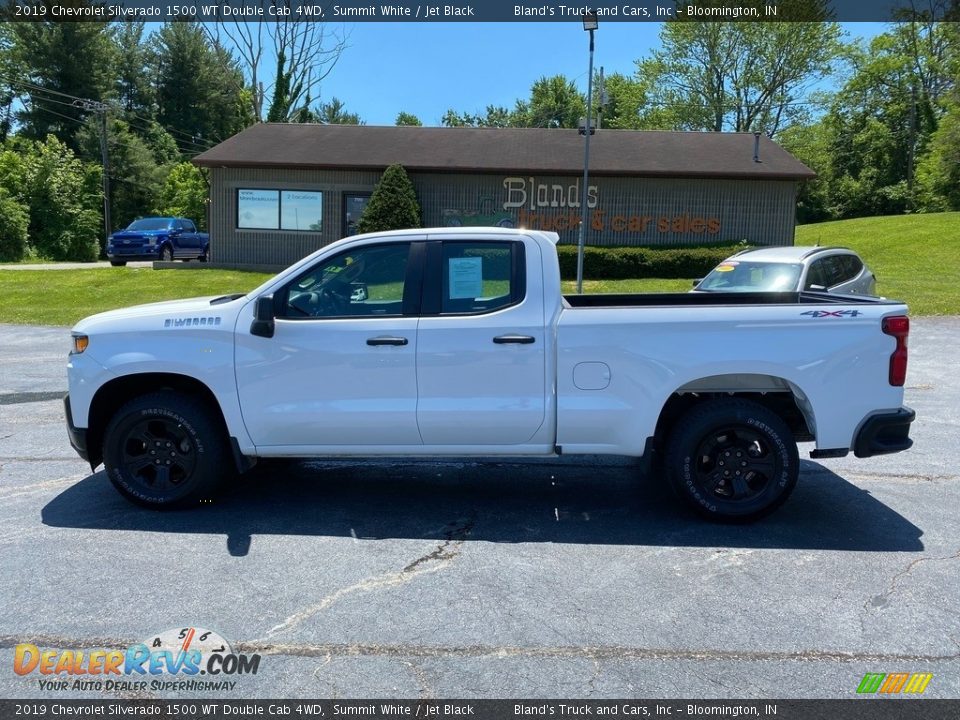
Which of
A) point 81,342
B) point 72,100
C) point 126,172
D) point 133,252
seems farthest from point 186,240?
point 72,100

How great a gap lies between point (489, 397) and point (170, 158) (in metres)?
59.2

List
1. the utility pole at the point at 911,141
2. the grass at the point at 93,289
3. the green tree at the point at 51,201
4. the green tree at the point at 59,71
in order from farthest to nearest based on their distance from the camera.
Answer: the utility pole at the point at 911,141, the green tree at the point at 59,71, the green tree at the point at 51,201, the grass at the point at 93,289

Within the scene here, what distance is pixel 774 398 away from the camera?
5930 millimetres

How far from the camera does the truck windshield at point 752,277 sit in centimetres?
1260

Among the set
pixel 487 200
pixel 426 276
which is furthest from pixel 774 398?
pixel 487 200

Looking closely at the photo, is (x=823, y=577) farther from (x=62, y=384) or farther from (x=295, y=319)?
(x=62, y=384)

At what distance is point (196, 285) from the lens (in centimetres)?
2386

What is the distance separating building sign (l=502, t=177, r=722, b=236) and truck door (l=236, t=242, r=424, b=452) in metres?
22.8

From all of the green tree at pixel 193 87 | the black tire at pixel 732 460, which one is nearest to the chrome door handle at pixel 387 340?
the black tire at pixel 732 460

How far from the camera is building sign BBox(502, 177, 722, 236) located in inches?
1104

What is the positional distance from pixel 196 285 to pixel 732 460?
2083 centimetres

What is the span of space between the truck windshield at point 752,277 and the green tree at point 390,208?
13151 millimetres

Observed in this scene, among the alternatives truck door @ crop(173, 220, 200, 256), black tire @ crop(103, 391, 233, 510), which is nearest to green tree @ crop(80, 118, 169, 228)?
truck door @ crop(173, 220, 200, 256)

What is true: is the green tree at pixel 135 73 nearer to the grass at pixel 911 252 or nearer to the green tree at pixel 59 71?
the green tree at pixel 59 71
